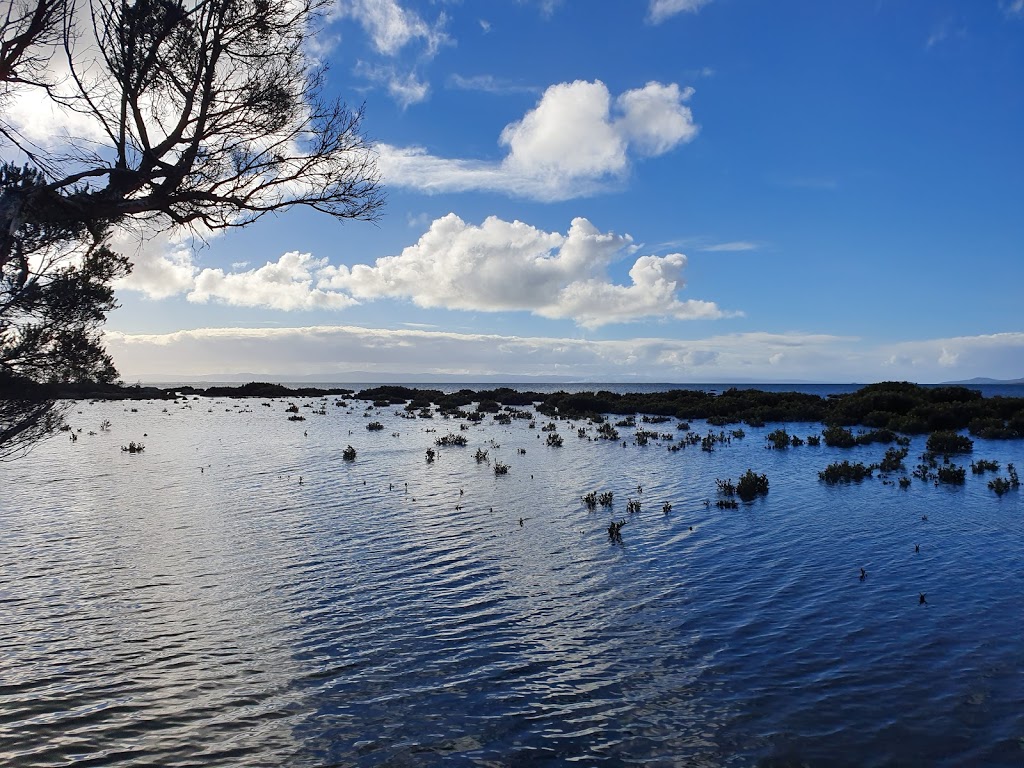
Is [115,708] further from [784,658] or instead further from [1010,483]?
[1010,483]

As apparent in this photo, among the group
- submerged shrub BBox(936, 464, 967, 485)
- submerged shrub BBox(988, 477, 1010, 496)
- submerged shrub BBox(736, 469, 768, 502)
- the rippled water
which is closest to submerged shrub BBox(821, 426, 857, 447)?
submerged shrub BBox(936, 464, 967, 485)

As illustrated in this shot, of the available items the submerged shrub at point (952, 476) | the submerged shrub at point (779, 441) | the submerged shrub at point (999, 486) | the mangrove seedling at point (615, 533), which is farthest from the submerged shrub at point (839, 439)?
the mangrove seedling at point (615, 533)

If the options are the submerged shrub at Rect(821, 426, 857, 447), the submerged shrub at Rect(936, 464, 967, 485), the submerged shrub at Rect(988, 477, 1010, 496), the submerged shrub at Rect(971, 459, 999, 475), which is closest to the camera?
the submerged shrub at Rect(988, 477, 1010, 496)

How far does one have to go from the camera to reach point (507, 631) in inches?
317

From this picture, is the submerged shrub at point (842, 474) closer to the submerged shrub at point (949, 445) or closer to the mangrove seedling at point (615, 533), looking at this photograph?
the submerged shrub at point (949, 445)

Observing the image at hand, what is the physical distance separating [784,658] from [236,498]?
48.8 feet

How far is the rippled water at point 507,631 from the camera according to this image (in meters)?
5.59

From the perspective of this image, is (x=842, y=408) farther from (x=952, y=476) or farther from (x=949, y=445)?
(x=952, y=476)

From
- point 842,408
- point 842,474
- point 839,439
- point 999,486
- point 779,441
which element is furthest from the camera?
point 842,408

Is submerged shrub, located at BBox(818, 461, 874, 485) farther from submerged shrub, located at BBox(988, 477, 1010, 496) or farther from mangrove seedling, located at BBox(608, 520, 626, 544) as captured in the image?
mangrove seedling, located at BBox(608, 520, 626, 544)

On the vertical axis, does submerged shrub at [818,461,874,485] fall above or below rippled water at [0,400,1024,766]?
above

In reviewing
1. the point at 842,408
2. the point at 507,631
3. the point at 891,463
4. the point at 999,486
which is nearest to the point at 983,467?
the point at 891,463

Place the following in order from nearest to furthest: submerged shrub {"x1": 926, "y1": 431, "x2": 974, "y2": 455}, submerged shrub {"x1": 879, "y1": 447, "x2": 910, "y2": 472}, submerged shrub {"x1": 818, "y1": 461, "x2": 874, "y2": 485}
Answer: submerged shrub {"x1": 818, "y1": 461, "x2": 874, "y2": 485} < submerged shrub {"x1": 879, "y1": 447, "x2": 910, "y2": 472} < submerged shrub {"x1": 926, "y1": 431, "x2": 974, "y2": 455}

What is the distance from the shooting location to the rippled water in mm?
5591
